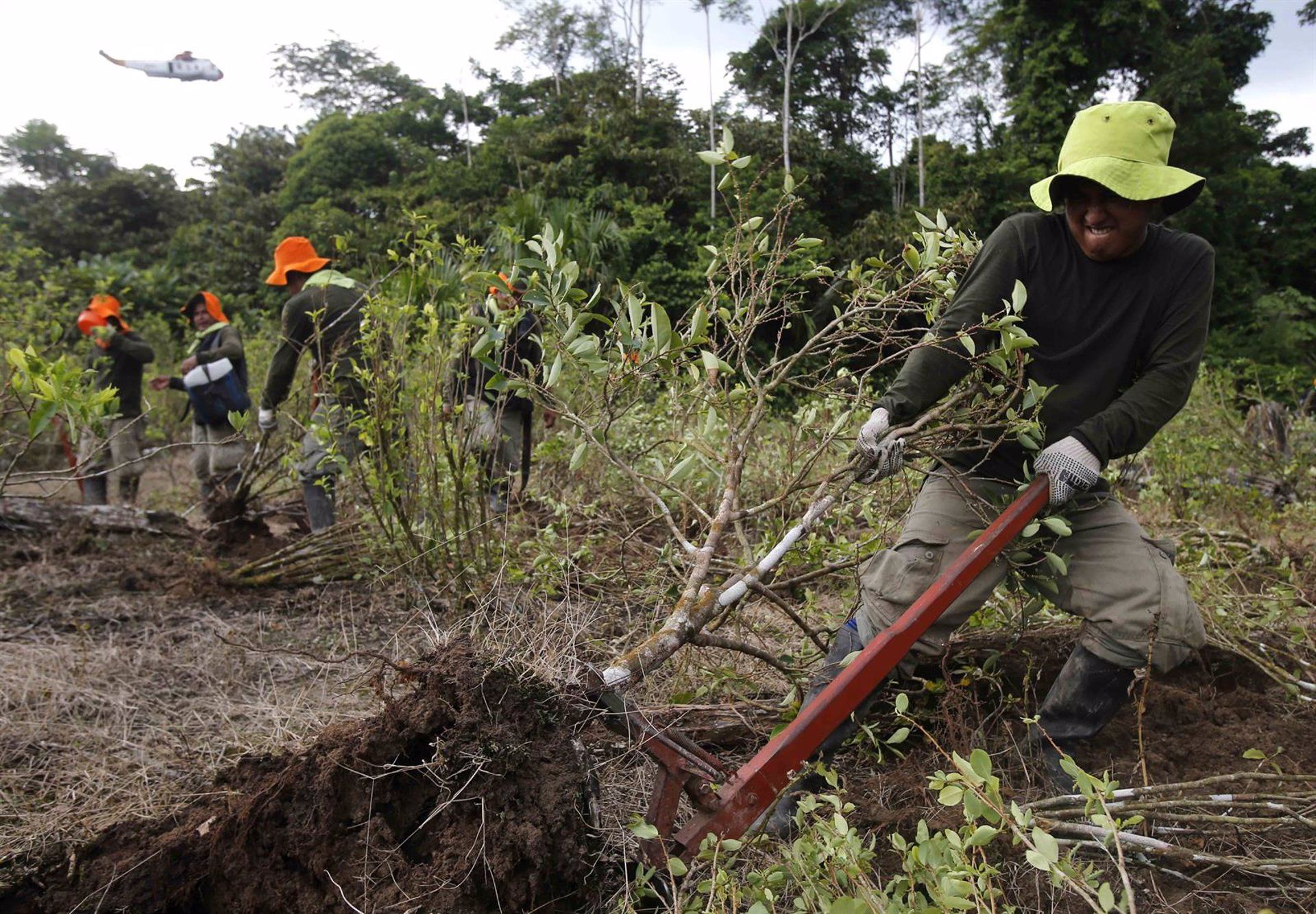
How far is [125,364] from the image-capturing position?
→ 6.92 m

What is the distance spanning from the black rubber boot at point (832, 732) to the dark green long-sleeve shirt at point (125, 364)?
6317mm

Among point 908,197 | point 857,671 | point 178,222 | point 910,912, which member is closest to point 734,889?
point 910,912

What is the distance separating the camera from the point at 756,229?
2760 millimetres

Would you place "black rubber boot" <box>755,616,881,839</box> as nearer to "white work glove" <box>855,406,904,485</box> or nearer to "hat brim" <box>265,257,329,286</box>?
"white work glove" <box>855,406,904,485</box>

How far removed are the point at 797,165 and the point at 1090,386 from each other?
22.2 m

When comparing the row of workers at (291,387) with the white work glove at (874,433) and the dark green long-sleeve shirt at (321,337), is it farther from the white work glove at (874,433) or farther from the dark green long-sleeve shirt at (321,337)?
the white work glove at (874,433)

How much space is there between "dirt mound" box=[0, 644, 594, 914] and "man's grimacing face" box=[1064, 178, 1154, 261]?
73.7 inches

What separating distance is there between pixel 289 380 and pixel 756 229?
11.9 feet

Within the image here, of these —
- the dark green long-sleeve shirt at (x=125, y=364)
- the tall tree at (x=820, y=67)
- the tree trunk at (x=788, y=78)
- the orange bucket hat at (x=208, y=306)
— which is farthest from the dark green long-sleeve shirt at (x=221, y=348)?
the tall tree at (x=820, y=67)

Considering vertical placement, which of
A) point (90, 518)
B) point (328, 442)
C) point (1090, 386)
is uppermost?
point (1090, 386)

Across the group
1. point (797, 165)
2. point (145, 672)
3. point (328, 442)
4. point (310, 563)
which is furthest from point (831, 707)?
point (797, 165)

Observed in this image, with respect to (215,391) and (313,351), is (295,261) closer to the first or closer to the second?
(313,351)

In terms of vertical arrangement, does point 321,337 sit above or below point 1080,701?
above

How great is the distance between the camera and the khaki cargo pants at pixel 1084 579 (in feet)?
7.54
